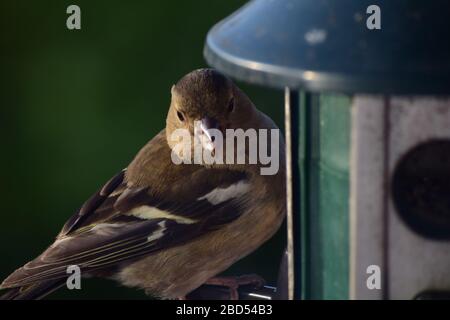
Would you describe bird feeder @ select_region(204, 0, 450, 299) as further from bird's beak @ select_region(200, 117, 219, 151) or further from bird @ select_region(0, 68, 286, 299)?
bird @ select_region(0, 68, 286, 299)

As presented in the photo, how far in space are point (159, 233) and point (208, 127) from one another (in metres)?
0.52

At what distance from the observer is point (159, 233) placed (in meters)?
5.12

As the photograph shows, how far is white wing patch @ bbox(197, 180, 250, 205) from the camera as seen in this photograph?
5074mm

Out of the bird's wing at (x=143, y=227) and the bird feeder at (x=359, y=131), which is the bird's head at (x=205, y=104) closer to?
the bird's wing at (x=143, y=227)

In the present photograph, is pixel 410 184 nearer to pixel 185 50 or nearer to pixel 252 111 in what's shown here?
pixel 252 111

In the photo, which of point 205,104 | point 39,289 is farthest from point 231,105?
point 39,289

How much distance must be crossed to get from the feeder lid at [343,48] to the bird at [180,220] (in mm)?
1378

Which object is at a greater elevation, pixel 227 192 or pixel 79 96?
pixel 227 192

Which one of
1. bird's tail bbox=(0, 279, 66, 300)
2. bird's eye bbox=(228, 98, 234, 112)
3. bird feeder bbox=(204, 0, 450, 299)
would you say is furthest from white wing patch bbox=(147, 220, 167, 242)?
bird feeder bbox=(204, 0, 450, 299)

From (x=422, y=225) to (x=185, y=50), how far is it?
3820 millimetres

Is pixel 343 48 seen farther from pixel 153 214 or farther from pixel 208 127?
pixel 153 214

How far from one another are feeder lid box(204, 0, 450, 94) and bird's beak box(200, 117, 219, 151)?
3.74ft

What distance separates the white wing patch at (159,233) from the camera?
5094mm
